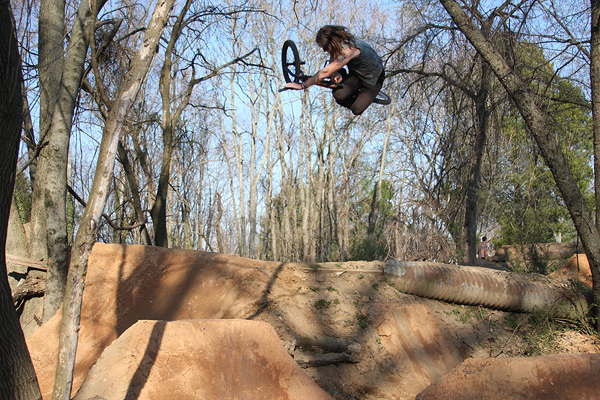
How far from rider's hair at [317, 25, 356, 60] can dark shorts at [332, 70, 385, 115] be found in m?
0.49

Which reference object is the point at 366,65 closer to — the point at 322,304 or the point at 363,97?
the point at 363,97

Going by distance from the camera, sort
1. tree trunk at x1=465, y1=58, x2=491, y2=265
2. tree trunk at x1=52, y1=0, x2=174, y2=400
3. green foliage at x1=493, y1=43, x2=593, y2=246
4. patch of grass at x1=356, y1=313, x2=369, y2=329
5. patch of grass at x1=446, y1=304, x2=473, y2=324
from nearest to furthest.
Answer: tree trunk at x1=52, y1=0, x2=174, y2=400, patch of grass at x1=356, y1=313, x2=369, y2=329, patch of grass at x1=446, y1=304, x2=473, y2=324, green foliage at x1=493, y1=43, x2=593, y2=246, tree trunk at x1=465, y1=58, x2=491, y2=265

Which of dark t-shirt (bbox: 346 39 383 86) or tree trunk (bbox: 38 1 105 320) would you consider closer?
dark t-shirt (bbox: 346 39 383 86)

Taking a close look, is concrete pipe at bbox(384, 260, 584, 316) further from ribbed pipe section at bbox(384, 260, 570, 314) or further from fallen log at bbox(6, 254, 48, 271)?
fallen log at bbox(6, 254, 48, 271)

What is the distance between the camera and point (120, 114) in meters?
3.38

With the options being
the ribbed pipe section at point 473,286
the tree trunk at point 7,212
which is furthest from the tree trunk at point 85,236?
the ribbed pipe section at point 473,286

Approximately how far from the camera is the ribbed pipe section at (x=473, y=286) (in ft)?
24.5

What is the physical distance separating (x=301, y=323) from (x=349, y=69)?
3.57 metres

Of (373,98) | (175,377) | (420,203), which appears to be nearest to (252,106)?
(420,203)

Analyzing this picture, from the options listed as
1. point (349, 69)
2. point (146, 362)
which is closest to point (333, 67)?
point (349, 69)

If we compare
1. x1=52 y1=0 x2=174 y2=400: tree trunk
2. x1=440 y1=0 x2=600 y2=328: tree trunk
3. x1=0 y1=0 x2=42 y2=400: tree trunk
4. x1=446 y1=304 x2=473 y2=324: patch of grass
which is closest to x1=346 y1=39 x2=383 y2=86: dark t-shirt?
x1=52 y1=0 x2=174 y2=400: tree trunk

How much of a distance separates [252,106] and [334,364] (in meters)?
19.6

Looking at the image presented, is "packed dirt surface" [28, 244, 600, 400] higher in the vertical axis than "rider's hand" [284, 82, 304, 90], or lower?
lower

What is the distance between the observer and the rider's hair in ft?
15.9
